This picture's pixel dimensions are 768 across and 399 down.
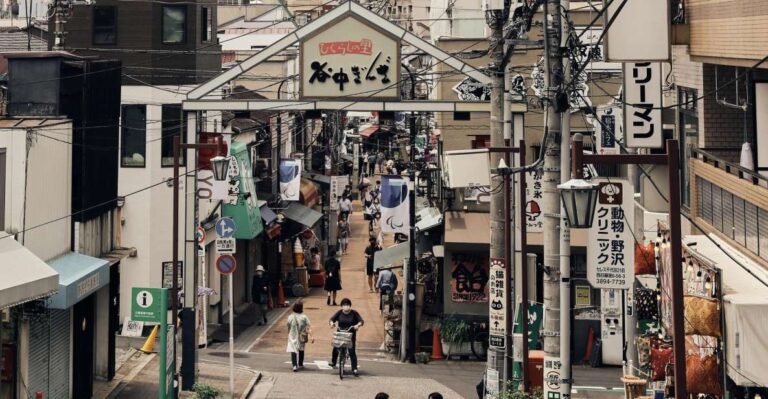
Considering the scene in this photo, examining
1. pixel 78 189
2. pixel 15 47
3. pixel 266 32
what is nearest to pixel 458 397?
pixel 78 189

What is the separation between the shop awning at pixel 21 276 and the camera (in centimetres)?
1644

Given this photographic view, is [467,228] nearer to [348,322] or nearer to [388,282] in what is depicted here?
[388,282]

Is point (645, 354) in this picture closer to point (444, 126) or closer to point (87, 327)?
point (87, 327)

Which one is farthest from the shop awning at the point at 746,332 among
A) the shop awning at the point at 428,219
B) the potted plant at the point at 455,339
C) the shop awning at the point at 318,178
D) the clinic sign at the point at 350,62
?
the shop awning at the point at 318,178

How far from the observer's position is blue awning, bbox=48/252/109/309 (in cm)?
1895

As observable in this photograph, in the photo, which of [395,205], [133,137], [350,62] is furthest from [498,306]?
[133,137]

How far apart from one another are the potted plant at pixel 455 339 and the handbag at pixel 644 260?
10.5 meters

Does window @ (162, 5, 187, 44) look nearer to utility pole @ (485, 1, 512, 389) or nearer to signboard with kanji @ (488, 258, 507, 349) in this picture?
utility pole @ (485, 1, 512, 389)

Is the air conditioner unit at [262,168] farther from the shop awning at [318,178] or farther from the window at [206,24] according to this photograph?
the shop awning at [318,178]

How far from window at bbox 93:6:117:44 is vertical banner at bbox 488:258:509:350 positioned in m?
17.8

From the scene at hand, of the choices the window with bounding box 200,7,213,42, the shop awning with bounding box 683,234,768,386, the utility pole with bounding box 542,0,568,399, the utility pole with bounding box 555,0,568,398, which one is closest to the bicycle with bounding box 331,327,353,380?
the utility pole with bounding box 542,0,568,399

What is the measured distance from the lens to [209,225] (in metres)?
32.7

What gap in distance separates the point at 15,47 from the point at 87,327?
47.3 ft

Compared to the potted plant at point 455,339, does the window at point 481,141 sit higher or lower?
higher
